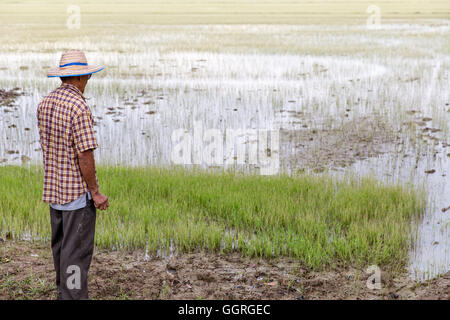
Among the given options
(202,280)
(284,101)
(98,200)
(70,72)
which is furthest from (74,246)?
(284,101)

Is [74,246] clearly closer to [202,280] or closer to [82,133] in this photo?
[82,133]

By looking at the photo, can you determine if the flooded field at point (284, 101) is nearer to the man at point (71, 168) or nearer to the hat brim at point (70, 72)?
the man at point (71, 168)

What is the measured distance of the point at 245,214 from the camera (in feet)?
20.6

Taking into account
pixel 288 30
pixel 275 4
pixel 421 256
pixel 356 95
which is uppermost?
pixel 275 4

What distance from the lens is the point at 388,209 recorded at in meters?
6.62

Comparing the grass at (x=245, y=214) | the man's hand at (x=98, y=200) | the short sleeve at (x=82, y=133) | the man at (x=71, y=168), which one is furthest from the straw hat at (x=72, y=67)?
the grass at (x=245, y=214)

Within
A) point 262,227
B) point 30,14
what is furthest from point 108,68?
point 30,14

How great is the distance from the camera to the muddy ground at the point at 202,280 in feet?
15.0

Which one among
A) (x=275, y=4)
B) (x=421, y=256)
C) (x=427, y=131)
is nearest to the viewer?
(x=421, y=256)

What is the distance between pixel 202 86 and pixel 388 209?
9.54m

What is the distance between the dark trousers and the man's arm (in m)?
0.09

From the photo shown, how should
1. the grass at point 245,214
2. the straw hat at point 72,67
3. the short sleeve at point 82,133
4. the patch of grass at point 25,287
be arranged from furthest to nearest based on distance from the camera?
the grass at point 245,214
the patch of grass at point 25,287
the straw hat at point 72,67
the short sleeve at point 82,133

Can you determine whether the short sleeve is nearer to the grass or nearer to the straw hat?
the straw hat
